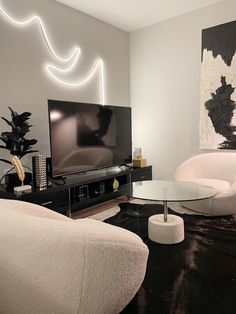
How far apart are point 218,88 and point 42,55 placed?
2287 mm

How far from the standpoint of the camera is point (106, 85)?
4031 millimetres

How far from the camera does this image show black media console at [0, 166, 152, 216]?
258cm

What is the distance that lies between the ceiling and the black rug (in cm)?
273

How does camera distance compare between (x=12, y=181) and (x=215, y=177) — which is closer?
(x=12, y=181)

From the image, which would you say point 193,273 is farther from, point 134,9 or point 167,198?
point 134,9

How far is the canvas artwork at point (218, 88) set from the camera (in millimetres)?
3410

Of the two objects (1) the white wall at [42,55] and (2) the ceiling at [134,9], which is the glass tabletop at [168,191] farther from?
(2) the ceiling at [134,9]

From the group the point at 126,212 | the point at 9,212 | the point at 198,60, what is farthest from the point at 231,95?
the point at 9,212

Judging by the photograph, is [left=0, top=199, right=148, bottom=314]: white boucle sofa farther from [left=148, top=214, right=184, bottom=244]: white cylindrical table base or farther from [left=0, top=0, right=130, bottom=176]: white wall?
[left=0, top=0, right=130, bottom=176]: white wall

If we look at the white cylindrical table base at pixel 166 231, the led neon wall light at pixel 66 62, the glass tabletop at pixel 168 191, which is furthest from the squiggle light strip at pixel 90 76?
the white cylindrical table base at pixel 166 231

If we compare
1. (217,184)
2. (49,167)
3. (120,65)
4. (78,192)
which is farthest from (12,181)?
(120,65)

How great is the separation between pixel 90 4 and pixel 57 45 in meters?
0.68

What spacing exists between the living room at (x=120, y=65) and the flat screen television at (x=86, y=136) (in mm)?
411

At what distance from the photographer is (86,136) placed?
10.7 feet
